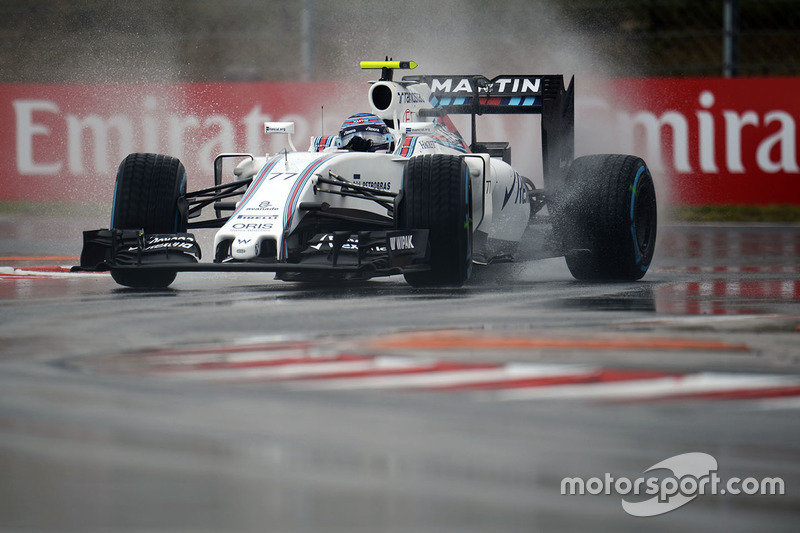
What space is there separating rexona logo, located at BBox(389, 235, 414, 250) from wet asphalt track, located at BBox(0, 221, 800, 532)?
1.01ft

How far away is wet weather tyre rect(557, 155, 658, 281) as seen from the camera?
417 inches

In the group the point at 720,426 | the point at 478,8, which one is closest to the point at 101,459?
the point at 720,426

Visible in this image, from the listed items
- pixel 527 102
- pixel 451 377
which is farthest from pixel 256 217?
pixel 451 377

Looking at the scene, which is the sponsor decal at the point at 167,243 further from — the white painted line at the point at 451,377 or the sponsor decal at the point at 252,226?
the white painted line at the point at 451,377

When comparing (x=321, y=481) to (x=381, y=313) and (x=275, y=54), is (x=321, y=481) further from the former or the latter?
(x=275, y=54)

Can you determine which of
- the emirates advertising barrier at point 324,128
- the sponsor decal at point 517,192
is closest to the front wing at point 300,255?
the sponsor decal at point 517,192

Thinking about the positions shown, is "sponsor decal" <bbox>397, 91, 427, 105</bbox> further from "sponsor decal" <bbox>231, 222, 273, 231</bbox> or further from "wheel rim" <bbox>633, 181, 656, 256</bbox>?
"sponsor decal" <bbox>231, 222, 273, 231</bbox>

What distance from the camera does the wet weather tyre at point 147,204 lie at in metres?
9.93

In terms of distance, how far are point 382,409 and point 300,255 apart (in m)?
3.93

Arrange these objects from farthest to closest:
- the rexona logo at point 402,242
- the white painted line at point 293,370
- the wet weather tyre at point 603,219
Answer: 1. the wet weather tyre at point 603,219
2. the rexona logo at point 402,242
3. the white painted line at point 293,370

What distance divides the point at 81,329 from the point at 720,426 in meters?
3.69

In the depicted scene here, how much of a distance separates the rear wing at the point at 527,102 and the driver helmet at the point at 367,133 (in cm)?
80

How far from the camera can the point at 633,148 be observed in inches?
714

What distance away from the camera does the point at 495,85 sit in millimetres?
11539
